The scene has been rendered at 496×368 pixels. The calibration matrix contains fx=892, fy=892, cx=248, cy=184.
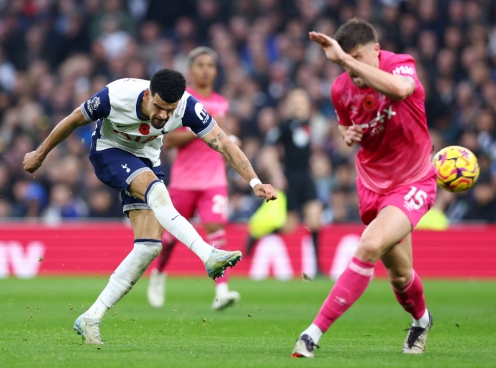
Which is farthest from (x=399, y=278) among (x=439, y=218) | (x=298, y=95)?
(x=439, y=218)

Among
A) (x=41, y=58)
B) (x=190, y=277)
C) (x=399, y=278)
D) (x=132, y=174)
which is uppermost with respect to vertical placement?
(x=132, y=174)

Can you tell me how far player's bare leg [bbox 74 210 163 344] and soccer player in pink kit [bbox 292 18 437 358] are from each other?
5.43 ft

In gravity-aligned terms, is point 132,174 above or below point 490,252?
above

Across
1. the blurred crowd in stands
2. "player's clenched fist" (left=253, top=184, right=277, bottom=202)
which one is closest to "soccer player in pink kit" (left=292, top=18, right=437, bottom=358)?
"player's clenched fist" (left=253, top=184, right=277, bottom=202)

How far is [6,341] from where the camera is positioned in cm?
673

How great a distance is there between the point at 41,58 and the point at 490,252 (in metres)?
11.1

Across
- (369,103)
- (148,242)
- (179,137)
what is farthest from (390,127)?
(179,137)

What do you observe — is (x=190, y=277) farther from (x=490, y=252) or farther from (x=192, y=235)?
(x=192, y=235)

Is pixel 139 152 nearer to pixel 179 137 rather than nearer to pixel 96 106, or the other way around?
Result: pixel 96 106

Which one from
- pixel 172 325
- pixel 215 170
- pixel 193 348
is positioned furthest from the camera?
pixel 215 170

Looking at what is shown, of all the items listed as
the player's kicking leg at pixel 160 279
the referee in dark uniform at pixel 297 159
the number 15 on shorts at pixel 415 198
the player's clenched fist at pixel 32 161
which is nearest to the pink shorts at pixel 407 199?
the number 15 on shorts at pixel 415 198

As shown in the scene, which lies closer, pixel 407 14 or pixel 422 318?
pixel 422 318

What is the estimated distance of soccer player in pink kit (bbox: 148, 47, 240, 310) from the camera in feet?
33.1

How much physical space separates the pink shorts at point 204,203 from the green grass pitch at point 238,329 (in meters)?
1.06
